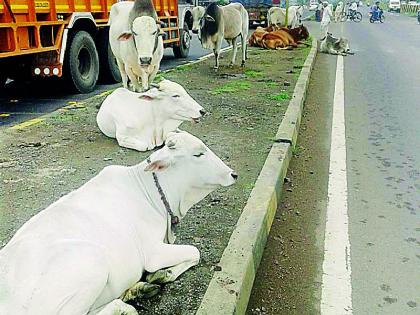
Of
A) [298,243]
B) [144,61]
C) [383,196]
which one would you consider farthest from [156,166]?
[144,61]

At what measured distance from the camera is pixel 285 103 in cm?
818

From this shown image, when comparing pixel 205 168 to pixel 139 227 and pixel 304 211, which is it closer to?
pixel 139 227

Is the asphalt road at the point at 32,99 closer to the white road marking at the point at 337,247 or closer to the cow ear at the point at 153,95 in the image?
the cow ear at the point at 153,95

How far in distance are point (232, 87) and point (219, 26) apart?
2703 mm

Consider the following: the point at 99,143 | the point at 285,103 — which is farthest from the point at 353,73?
the point at 99,143

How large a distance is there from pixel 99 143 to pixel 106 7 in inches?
188

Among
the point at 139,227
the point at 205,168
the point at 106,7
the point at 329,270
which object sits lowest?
the point at 329,270

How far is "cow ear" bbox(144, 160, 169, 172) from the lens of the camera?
3.10 meters

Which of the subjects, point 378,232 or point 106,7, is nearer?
point 378,232

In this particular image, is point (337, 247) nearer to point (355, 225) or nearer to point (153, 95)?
point (355, 225)

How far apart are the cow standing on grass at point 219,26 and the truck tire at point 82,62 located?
312cm

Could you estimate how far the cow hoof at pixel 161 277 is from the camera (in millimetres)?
2953

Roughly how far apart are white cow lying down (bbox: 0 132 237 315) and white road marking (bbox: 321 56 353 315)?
872 millimetres

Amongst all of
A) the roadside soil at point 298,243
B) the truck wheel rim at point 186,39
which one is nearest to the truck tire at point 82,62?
the roadside soil at point 298,243
